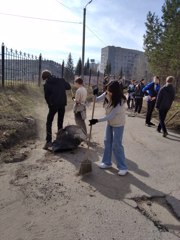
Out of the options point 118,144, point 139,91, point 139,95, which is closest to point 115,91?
point 118,144

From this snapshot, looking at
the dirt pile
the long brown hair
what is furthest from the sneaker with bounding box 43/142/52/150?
the long brown hair

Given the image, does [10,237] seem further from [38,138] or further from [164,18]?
[164,18]

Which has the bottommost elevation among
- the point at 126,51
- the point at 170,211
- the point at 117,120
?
the point at 170,211

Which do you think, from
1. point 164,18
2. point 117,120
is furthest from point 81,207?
point 164,18

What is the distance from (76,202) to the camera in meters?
4.77

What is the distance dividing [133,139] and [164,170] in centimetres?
291

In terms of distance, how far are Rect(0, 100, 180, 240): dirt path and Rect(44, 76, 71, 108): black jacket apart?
4.66 feet

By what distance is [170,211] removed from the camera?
4754 millimetres

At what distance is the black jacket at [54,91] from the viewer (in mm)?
7754

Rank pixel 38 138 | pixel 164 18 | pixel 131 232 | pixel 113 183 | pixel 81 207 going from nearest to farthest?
pixel 131 232, pixel 81 207, pixel 113 183, pixel 38 138, pixel 164 18

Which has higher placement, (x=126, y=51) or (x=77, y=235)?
(x=126, y=51)

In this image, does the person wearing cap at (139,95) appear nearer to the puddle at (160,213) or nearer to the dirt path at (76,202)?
the dirt path at (76,202)

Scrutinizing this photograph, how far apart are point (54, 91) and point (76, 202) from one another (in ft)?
11.9

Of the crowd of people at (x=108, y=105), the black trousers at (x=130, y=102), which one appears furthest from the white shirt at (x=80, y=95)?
the black trousers at (x=130, y=102)
